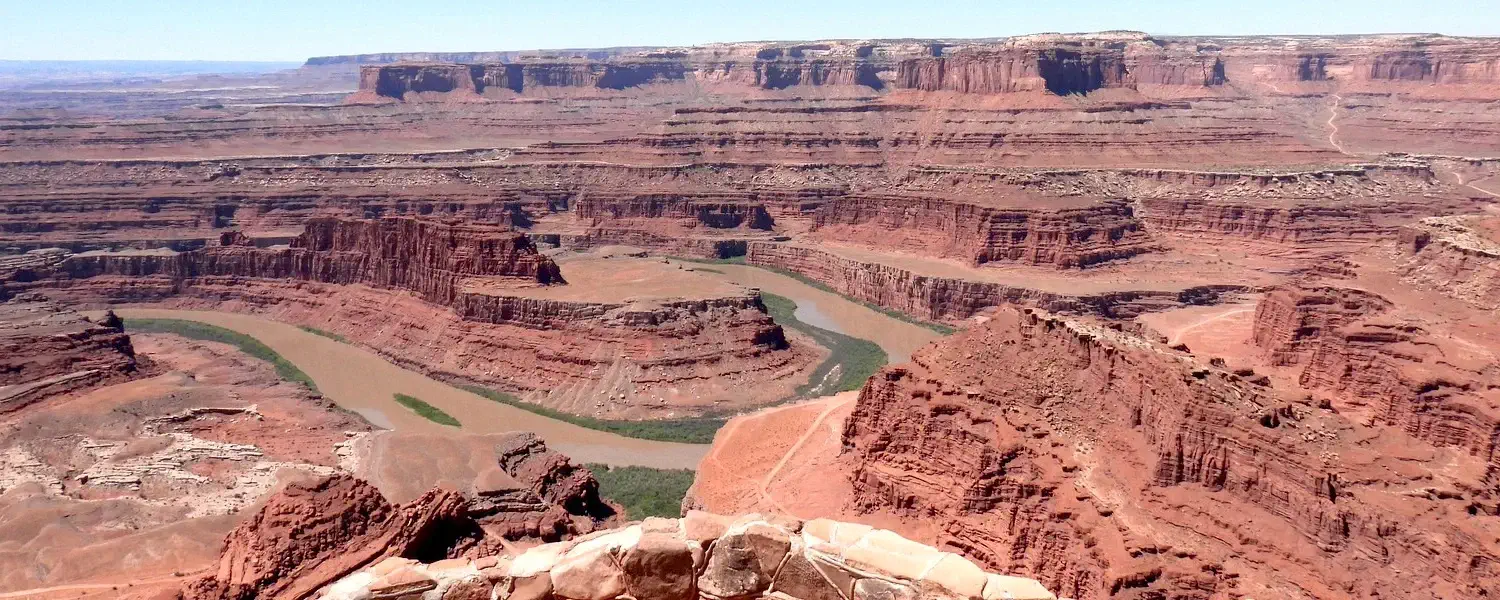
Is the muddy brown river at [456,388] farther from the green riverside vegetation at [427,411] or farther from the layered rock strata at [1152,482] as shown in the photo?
the layered rock strata at [1152,482]

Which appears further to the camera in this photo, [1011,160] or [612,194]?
[612,194]

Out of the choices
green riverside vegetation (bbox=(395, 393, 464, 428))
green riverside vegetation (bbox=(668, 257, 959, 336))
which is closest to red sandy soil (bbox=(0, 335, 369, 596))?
green riverside vegetation (bbox=(395, 393, 464, 428))

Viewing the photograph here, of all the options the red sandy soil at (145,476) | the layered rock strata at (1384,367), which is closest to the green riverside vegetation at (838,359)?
the layered rock strata at (1384,367)

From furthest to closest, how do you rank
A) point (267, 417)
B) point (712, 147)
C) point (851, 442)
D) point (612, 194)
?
point (712, 147) < point (612, 194) < point (267, 417) < point (851, 442)

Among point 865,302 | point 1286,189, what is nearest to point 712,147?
point 865,302

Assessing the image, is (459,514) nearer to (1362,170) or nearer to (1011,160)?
(1011,160)

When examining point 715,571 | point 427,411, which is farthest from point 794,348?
point 715,571
